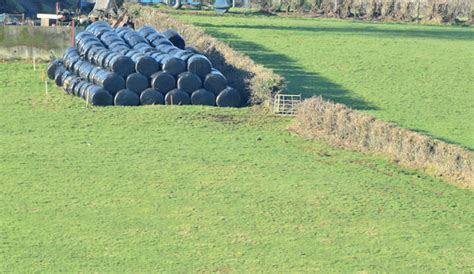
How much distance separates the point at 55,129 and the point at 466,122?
43.9ft

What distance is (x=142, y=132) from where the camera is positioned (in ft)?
110

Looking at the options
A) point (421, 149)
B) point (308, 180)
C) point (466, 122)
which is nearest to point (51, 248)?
point (308, 180)

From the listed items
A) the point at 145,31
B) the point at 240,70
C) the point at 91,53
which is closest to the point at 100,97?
the point at 91,53

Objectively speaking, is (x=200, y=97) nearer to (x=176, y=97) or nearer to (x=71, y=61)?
(x=176, y=97)

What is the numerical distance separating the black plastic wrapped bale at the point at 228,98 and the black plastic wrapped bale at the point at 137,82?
2571 mm

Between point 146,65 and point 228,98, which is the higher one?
point 146,65

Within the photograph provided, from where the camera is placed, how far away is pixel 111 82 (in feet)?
123

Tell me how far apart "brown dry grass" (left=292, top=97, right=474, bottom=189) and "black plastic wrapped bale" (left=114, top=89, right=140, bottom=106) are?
5.94 meters

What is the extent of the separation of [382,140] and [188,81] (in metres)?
8.89

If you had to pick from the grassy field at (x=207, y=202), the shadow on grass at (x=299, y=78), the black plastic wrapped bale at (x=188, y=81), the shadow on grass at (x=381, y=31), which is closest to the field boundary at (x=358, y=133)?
the grassy field at (x=207, y=202)

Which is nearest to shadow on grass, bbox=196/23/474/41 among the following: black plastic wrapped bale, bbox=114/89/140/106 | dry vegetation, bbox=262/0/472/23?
dry vegetation, bbox=262/0/472/23

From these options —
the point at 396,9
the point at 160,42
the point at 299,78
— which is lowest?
the point at 396,9

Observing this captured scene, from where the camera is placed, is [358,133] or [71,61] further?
[71,61]

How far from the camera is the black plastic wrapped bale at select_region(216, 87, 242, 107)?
3800 centimetres
